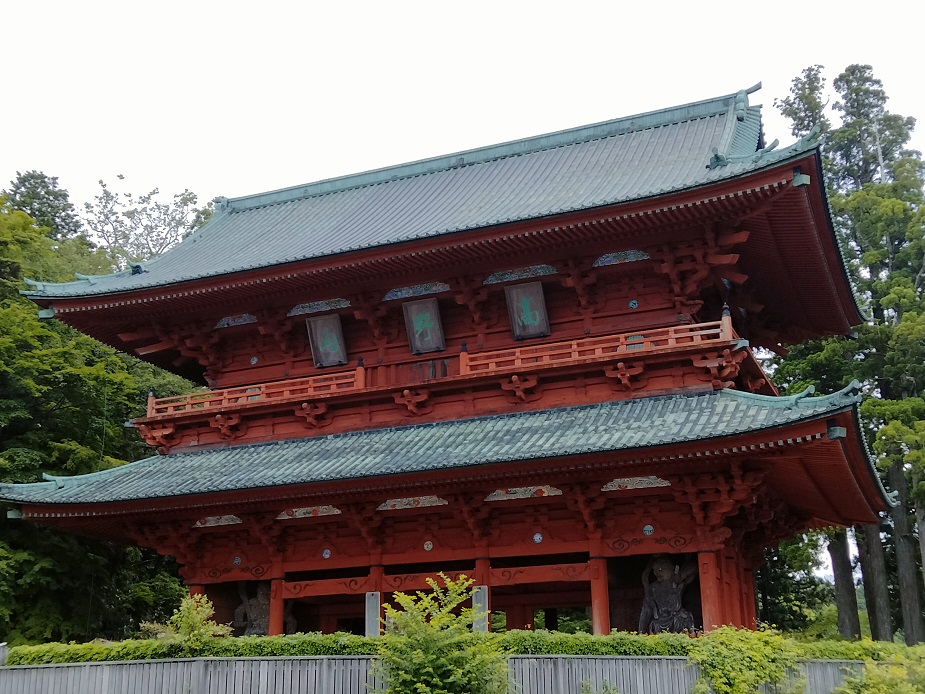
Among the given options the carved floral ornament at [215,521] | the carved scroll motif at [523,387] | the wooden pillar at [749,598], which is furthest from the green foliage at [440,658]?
the wooden pillar at [749,598]

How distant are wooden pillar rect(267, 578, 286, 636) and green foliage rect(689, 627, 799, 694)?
10.0m

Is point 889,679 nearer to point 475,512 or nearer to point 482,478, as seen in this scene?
point 482,478

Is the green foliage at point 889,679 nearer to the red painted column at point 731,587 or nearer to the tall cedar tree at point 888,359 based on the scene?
the red painted column at point 731,587

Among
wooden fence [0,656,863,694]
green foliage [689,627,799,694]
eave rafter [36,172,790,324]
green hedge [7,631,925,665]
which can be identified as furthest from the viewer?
eave rafter [36,172,790,324]

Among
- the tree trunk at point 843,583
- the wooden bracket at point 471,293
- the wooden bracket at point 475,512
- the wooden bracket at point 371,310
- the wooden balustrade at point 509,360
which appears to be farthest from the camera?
the tree trunk at point 843,583

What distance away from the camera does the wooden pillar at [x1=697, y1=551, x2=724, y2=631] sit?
1762 centimetres

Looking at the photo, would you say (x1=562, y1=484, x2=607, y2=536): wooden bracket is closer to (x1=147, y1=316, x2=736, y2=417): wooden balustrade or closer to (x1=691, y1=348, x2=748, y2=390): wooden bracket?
(x1=147, y1=316, x2=736, y2=417): wooden balustrade

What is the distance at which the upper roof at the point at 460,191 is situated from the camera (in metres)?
23.3

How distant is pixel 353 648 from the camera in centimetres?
1548

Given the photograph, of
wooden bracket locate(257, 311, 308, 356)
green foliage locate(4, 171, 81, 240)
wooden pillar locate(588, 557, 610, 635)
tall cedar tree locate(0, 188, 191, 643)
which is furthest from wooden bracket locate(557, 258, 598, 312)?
green foliage locate(4, 171, 81, 240)

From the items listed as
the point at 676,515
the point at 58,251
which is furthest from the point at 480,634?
the point at 58,251

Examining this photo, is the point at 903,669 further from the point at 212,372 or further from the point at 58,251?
the point at 58,251

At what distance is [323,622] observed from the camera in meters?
23.7

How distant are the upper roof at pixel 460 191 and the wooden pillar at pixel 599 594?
735 centimetres
